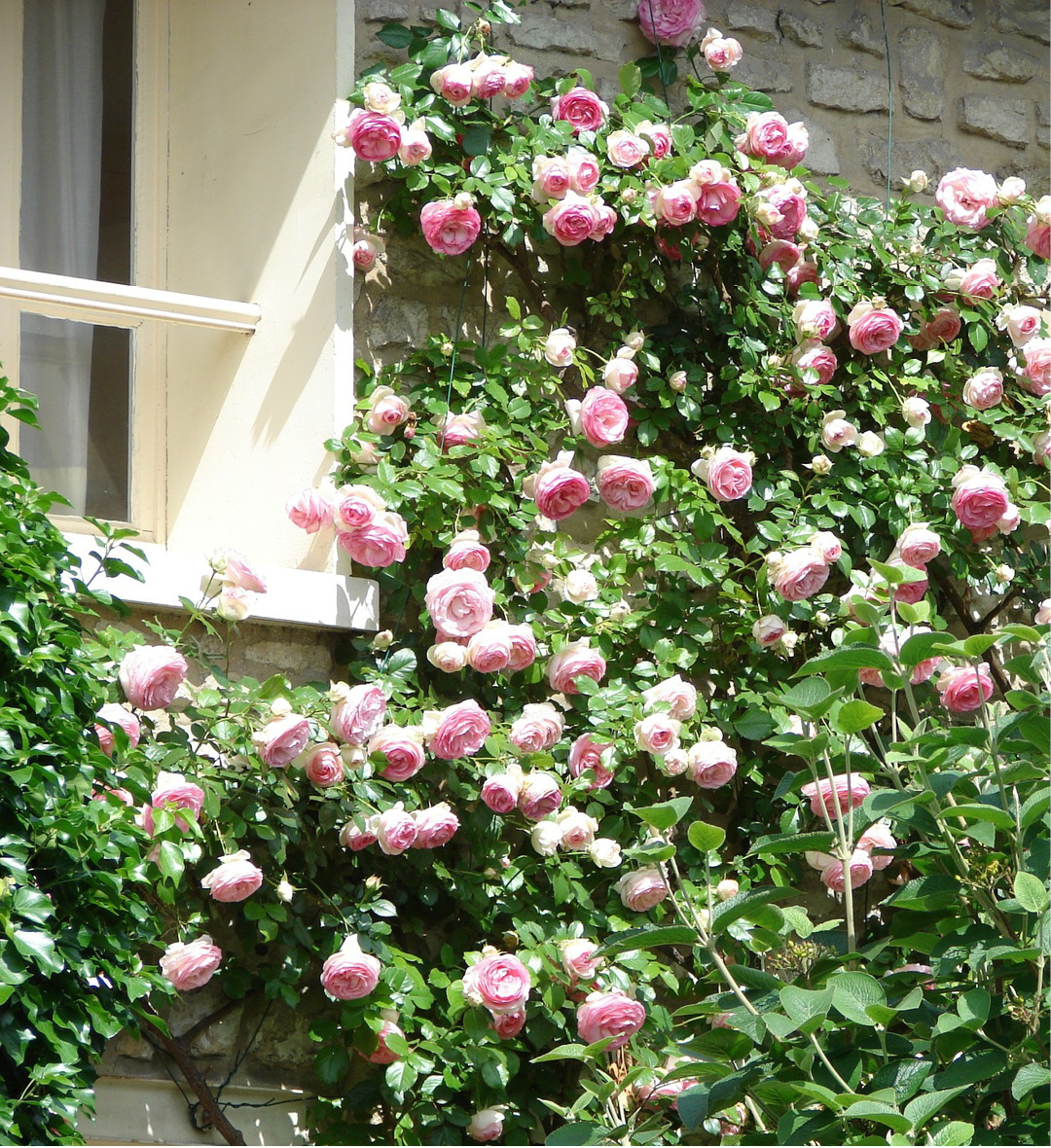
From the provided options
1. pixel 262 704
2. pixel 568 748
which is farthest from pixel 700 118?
pixel 262 704

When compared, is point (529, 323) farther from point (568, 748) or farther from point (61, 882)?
point (61, 882)

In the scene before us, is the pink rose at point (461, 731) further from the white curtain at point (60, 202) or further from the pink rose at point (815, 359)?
the pink rose at point (815, 359)

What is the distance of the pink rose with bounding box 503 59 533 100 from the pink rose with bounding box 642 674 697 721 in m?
1.39

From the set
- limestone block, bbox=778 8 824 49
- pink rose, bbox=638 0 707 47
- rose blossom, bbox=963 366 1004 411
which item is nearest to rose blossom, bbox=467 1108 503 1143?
rose blossom, bbox=963 366 1004 411

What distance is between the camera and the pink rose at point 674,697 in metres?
3.43

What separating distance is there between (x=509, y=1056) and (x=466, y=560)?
3.31 feet

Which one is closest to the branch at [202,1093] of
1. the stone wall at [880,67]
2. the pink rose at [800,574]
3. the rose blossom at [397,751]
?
the rose blossom at [397,751]

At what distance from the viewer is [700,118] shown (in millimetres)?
4172

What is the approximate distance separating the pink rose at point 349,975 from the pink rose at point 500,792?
397 millimetres

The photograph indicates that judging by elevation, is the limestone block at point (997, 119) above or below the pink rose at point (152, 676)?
above

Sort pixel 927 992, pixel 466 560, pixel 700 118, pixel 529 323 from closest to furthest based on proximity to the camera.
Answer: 1. pixel 927 992
2. pixel 466 560
3. pixel 529 323
4. pixel 700 118

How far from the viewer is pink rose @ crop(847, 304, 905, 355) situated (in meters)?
3.99

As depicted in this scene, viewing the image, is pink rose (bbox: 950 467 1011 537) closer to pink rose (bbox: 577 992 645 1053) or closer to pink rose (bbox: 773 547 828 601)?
pink rose (bbox: 773 547 828 601)

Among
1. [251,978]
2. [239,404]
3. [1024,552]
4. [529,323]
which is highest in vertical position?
[529,323]
